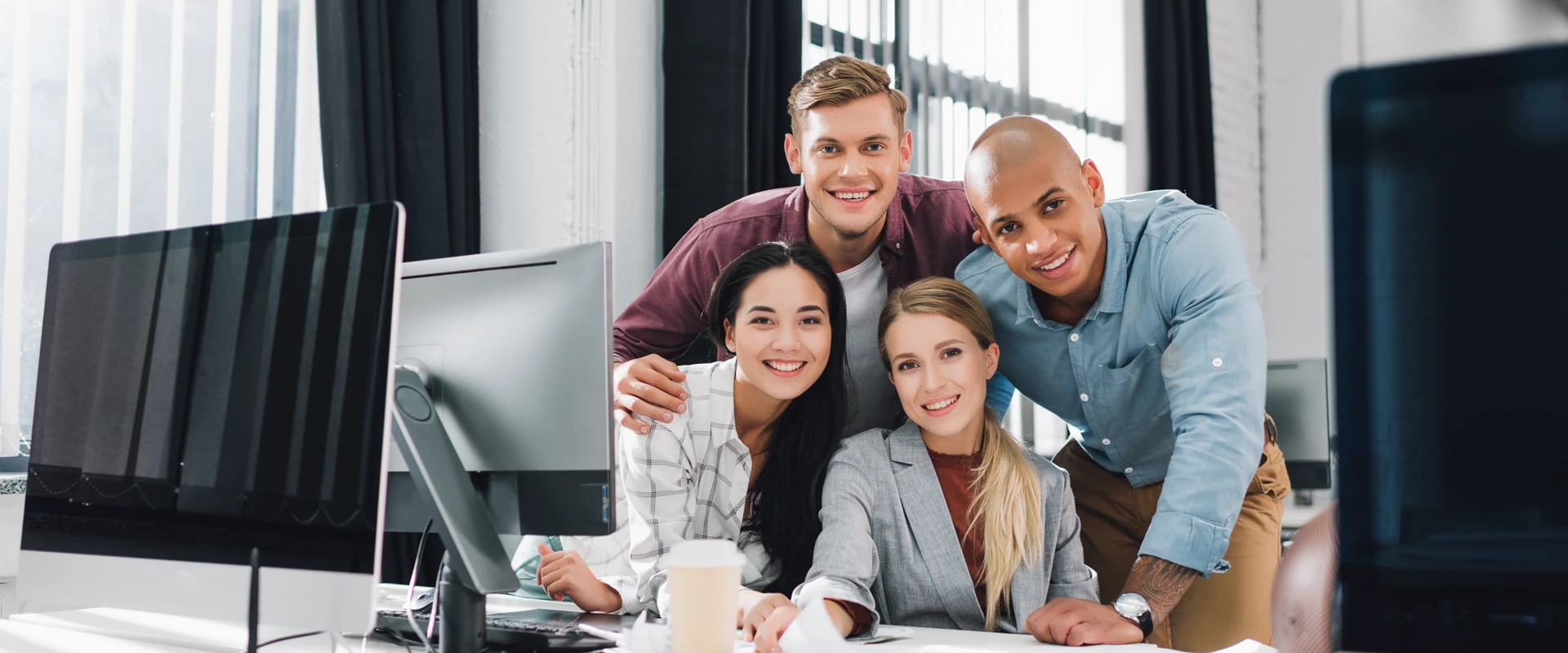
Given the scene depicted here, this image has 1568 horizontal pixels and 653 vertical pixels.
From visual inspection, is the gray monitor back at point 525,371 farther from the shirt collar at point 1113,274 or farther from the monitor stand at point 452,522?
the shirt collar at point 1113,274

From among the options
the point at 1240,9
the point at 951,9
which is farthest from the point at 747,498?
the point at 1240,9

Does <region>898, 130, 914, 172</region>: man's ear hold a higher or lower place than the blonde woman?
higher

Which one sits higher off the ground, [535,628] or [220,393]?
[220,393]

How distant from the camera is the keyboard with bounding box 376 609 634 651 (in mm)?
1144

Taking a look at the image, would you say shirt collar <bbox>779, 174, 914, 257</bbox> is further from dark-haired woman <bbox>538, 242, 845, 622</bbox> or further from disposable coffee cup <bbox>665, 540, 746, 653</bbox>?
disposable coffee cup <bbox>665, 540, 746, 653</bbox>

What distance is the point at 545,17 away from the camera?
262 centimetres

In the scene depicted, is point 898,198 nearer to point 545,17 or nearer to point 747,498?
point 747,498

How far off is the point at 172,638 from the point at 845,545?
753 mm

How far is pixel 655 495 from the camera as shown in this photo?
1513mm

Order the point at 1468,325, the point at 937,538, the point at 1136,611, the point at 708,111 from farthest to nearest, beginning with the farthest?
the point at 708,111
the point at 937,538
the point at 1136,611
the point at 1468,325

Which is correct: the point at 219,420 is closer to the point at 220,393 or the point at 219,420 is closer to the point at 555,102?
the point at 220,393

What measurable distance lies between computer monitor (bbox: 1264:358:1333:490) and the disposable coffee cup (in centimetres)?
194

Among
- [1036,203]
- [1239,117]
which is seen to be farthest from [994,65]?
[1036,203]

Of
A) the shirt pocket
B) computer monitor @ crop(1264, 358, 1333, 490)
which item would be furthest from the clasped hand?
computer monitor @ crop(1264, 358, 1333, 490)
